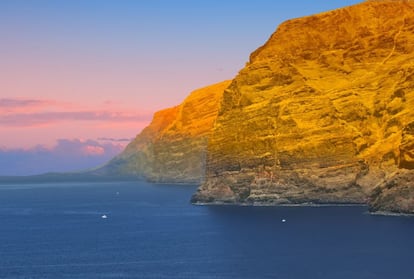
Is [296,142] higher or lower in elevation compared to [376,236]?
higher

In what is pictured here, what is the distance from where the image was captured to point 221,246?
134000mm

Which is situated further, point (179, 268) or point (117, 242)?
point (117, 242)

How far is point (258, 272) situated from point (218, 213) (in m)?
78.5

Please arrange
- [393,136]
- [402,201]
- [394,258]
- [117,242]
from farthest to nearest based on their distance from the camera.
Result: [393,136] < [402,201] < [117,242] < [394,258]

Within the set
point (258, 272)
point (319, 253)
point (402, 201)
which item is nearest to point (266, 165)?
point (402, 201)

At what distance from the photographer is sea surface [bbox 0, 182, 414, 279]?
110m

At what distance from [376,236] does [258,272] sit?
118 feet

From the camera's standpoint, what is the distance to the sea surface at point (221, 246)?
11044 cm

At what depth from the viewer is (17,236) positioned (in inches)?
6314

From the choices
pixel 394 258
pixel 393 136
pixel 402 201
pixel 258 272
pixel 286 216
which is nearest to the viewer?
pixel 258 272

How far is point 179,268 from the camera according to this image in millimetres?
113500

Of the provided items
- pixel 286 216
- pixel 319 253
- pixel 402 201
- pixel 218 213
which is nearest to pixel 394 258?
pixel 319 253

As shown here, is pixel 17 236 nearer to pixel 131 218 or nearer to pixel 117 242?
pixel 117 242

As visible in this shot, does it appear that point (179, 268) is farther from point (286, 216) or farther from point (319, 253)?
point (286, 216)
